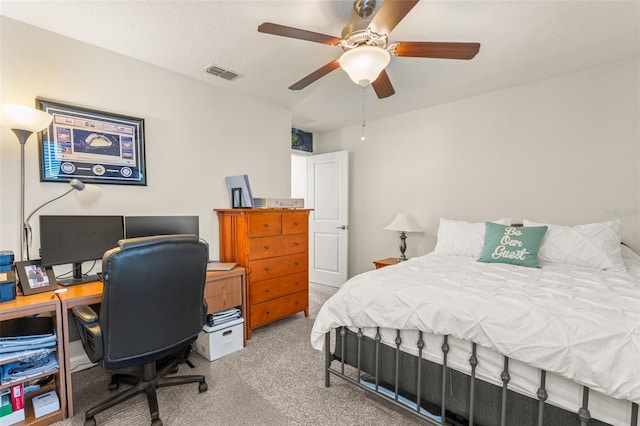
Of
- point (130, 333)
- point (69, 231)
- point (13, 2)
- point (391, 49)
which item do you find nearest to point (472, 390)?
point (130, 333)

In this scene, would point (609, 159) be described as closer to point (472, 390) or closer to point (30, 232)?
point (472, 390)

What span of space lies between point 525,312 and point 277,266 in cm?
214

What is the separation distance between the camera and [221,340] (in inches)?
94.3

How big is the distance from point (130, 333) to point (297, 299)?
183cm

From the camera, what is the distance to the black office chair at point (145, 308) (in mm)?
1451

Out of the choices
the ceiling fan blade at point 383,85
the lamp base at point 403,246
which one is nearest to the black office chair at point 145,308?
the ceiling fan blade at point 383,85

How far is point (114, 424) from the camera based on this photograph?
164 cm

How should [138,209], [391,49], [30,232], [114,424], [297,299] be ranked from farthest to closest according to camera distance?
[297,299] → [138,209] → [30,232] → [391,49] → [114,424]

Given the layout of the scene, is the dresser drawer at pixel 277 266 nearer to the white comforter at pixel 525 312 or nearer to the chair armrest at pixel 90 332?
the white comforter at pixel 525 312

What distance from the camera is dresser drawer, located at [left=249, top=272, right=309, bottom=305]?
2.76m

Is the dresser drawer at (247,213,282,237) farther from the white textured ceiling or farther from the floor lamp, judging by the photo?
the floor lamp

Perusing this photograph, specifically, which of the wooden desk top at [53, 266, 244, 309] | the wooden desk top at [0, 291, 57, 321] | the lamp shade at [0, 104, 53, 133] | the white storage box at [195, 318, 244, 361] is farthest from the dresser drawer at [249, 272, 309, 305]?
the lamp shade at [0, 104, 53, 133]

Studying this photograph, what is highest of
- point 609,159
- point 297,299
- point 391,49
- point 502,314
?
point 391,49

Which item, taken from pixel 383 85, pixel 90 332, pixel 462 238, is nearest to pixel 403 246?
pixel 462 238
